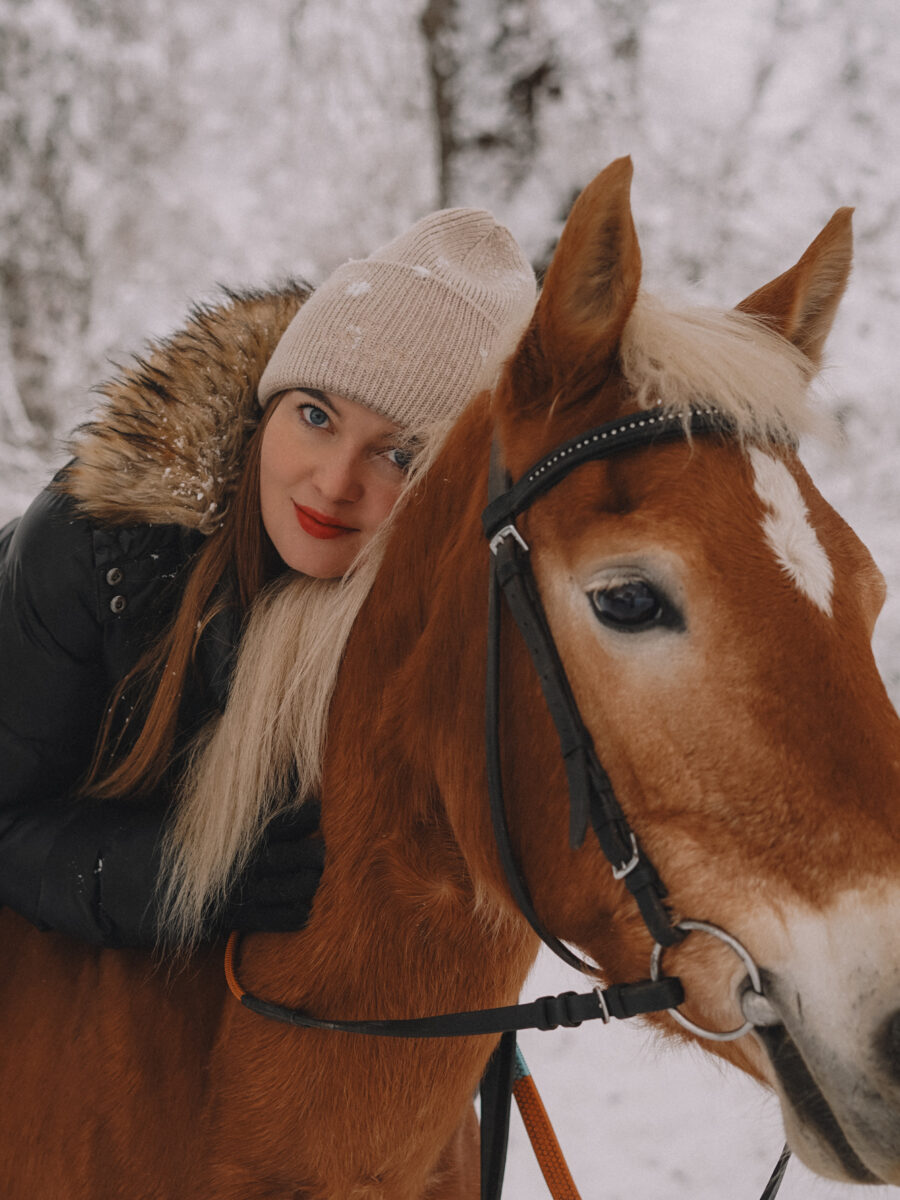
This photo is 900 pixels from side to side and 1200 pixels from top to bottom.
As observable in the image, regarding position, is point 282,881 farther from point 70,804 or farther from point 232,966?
point 70,804

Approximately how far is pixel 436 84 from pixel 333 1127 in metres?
6.70

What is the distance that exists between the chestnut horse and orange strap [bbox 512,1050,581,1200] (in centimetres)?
13

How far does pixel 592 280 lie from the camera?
110 cm

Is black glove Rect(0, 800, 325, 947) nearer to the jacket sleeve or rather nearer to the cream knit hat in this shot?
the jacket sleeve

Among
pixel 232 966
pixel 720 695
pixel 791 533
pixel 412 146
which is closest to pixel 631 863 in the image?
pixel 720 695

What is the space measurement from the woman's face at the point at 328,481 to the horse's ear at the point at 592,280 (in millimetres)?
452

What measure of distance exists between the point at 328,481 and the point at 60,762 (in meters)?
0.66

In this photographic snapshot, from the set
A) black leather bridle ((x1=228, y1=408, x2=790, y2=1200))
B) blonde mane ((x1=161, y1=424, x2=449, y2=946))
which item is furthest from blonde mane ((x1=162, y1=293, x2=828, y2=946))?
black leather bridle ((x1=228, y1=408, x2=790, y2=1200))

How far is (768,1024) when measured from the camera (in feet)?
3.06

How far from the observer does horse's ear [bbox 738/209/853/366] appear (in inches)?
52.3

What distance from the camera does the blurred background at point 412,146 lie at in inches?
250

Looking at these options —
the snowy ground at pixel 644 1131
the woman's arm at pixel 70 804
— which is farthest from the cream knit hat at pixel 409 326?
the snowy ground at pixel 644 1131

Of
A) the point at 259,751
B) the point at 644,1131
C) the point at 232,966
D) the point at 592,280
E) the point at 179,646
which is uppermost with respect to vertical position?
the point at 592,280

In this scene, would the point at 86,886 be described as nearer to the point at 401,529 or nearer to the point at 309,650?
the point at 309,650
